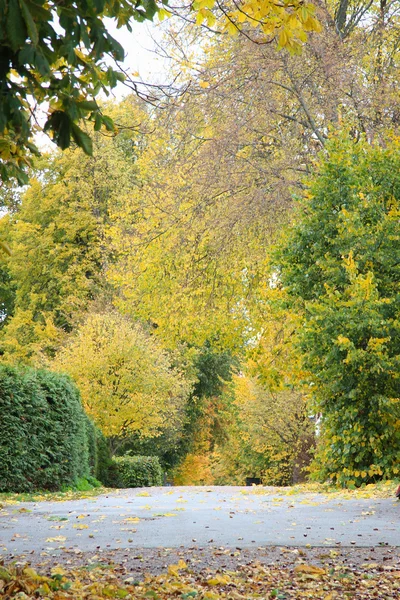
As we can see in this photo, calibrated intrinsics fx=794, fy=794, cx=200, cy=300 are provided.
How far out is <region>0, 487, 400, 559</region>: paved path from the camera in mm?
6828

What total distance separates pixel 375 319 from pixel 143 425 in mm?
15851

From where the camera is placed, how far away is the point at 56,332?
32938mm

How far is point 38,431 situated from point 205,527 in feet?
31.6

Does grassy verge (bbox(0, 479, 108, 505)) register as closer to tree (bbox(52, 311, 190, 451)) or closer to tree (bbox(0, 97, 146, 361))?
tree (bbox(52, 311, 190, 451))

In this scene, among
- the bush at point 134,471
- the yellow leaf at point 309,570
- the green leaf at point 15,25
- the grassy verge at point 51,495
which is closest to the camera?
the green leaf at point 15,25

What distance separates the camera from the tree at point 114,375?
26.1 m

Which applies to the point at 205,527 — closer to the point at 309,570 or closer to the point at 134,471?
the point at 309,570

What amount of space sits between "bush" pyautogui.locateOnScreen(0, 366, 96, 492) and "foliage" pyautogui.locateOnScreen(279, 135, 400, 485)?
5806 millimetres

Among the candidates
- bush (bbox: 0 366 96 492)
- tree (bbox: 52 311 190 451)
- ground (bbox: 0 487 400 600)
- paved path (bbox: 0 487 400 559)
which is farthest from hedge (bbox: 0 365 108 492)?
tree (bbox: 52 311 190 451)

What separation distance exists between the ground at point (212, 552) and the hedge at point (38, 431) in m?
5.76

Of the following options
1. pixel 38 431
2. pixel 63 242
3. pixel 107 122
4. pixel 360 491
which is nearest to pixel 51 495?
pixel 38 431

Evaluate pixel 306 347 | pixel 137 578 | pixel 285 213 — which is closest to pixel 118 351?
pixel 285 213

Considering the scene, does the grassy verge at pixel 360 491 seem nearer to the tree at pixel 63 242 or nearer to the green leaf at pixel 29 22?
the green leaf at pixel 29 22

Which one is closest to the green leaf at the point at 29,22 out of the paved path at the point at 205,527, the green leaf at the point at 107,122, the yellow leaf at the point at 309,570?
the green leaf at the point at 107,122
